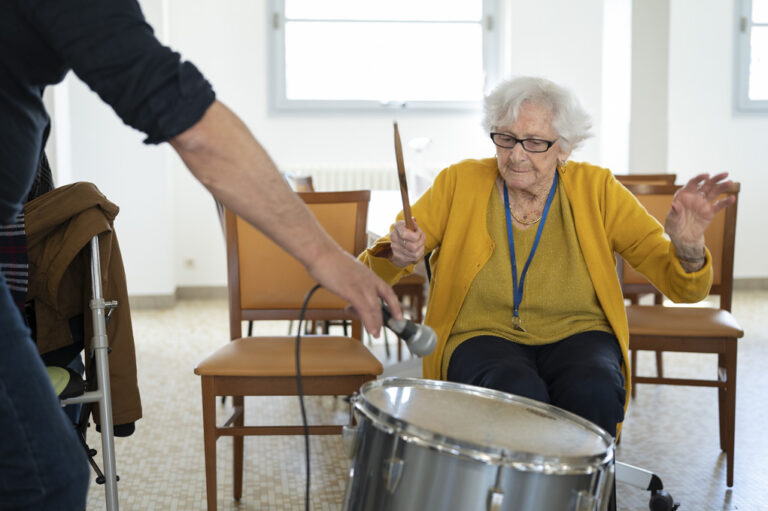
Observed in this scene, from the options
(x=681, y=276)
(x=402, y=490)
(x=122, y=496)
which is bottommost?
(x=122, y=496)

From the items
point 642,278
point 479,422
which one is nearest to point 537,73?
point 642,278

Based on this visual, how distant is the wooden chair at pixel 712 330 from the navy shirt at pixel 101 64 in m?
1.94

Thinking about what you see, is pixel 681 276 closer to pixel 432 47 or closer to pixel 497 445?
pixel 497 445

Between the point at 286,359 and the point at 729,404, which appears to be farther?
the point at 729,404

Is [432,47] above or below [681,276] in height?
above

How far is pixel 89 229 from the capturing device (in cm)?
192

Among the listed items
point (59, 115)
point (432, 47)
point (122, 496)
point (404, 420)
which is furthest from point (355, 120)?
point (404, 420)

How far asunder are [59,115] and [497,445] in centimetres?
436

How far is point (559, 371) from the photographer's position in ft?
6.27

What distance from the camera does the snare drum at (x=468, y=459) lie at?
1.16 m

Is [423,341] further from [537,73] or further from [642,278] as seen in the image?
[537,73]

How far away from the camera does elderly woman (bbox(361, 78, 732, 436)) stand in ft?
6.59

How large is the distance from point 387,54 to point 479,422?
17.2ft

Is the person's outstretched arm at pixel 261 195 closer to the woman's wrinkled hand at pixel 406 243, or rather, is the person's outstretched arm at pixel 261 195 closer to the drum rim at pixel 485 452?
the drum rim at pixel 485 452
